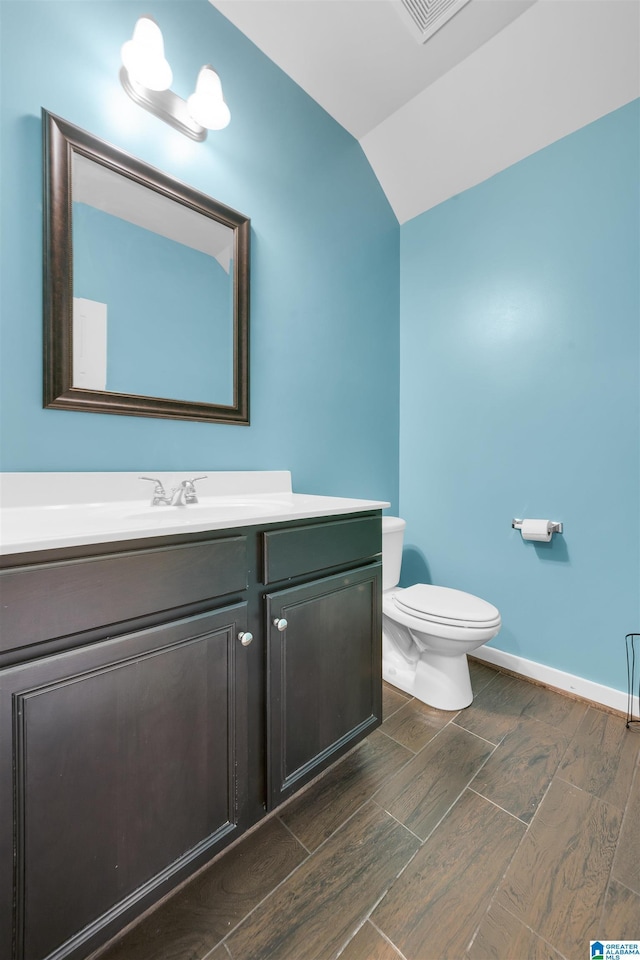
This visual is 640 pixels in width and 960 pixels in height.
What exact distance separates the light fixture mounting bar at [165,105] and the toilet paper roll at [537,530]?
197 cm

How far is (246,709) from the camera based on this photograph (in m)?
0.93

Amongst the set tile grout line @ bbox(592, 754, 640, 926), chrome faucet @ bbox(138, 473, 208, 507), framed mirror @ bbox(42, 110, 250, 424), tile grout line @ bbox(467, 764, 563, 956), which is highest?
framed mirror @ bbox(42, 110, 250, 424)

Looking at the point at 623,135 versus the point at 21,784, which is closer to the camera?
the point at 21,784

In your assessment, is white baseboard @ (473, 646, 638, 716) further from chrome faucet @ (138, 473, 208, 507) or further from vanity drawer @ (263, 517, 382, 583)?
chrome faucet @ (138, 473, 208, 507)

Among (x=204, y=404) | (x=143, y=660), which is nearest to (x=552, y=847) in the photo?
(x=143, y=660)

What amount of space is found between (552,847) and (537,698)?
2.48ft

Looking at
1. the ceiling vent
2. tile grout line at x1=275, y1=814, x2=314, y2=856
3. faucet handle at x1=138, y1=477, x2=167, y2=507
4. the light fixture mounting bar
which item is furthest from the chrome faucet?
the ceiling vent

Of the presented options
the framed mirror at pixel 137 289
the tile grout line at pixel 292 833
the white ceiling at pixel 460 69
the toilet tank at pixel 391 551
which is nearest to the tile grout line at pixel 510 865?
the tile grout line at pixel 292 833

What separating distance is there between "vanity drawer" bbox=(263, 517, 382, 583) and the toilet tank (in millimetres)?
570

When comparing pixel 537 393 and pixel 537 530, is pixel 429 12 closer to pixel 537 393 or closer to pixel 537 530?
pixel 537 393

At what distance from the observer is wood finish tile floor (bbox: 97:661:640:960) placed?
2.68 ft

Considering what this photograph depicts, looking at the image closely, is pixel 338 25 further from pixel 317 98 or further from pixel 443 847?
pixel 443 847

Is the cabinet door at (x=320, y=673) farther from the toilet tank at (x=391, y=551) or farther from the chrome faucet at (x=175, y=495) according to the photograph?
the toilet tank at (x=391, y=551)

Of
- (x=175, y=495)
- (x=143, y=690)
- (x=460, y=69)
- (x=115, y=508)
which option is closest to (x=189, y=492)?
(x=175, y=495)
